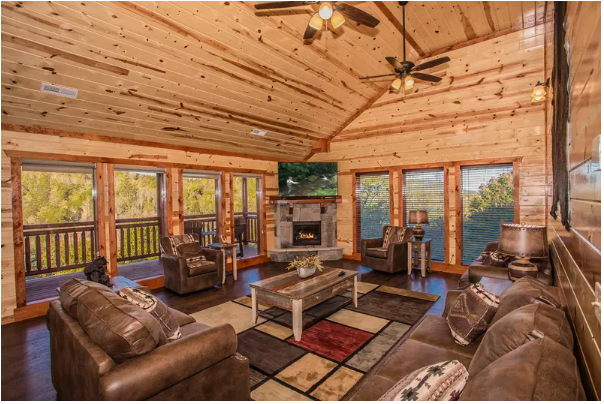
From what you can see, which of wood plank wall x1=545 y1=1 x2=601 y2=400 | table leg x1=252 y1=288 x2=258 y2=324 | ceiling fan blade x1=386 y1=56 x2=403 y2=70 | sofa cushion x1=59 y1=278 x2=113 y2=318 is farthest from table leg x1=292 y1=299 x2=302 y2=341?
ceiling fan blade x1=386 y1=56 x2=403 y2=70

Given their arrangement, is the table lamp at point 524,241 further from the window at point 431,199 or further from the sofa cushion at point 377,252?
the window at point 431,199

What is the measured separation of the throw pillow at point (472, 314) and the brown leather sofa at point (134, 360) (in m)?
1.51

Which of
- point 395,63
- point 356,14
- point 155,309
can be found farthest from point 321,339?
point 395,63

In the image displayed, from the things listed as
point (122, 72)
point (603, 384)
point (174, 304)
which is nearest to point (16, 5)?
point (122, 72)

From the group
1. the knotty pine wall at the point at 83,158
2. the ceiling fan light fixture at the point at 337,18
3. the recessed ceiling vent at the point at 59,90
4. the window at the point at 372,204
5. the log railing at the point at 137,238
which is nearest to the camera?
the ceiling fan light fixture at the point at 337,18

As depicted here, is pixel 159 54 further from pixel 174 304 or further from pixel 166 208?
pixel 174 304

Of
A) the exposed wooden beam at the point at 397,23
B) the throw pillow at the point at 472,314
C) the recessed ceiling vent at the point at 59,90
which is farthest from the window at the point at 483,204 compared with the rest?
the recessed ceiling vent at the point at 59,90

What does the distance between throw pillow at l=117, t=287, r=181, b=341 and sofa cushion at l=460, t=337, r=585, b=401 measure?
1.78 meters

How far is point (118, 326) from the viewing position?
165cm

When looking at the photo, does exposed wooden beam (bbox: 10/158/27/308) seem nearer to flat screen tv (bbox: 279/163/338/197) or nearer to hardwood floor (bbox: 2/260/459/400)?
hardwood floor (bbox: 2/260/459/400)

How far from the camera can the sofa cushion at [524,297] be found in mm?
1711

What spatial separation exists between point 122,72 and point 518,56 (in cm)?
617

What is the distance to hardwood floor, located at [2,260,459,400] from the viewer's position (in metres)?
2.56

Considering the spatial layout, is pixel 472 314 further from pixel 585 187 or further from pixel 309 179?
pixel 309 179
